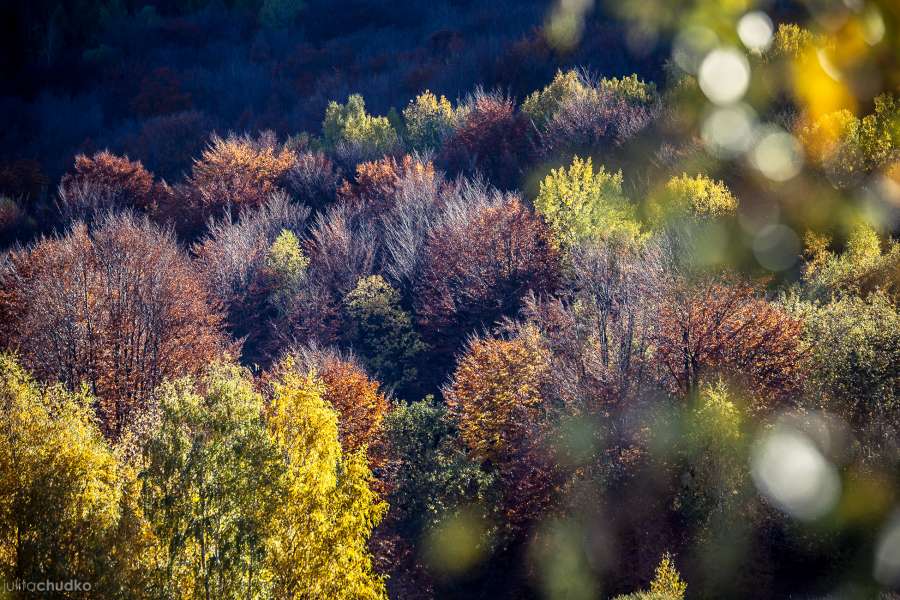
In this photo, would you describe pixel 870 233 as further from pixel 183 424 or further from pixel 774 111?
pixel 183 424

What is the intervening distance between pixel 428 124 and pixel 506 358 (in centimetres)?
7204

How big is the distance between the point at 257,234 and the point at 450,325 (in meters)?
24.6

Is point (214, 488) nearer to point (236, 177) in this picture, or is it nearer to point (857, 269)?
point (857, 269)

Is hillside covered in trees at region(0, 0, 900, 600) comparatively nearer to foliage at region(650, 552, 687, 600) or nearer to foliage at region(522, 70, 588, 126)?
foliage at region(650, 552, 687, 600)

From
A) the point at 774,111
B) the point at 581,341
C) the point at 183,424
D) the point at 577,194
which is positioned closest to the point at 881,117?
the point at 774,111

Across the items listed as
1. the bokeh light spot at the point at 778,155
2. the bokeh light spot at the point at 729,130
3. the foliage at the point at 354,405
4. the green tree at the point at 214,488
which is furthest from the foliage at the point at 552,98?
the green tree at the point at 214,488

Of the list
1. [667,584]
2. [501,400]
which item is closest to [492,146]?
[501,400]

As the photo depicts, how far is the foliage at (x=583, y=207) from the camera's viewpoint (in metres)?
63.0

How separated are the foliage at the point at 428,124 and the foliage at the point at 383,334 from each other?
45.2 metres

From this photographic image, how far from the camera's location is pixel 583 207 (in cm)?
6544

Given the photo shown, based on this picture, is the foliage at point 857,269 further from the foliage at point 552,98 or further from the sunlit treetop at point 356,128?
the sunlit treetop at point 356,128

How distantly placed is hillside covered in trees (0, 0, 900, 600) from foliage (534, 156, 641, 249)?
30 centimetres

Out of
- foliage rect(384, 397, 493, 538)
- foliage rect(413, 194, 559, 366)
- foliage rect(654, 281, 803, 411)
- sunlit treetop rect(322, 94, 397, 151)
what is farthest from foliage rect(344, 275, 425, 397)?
sunlit treetop rect(322, 94, 397, 151)

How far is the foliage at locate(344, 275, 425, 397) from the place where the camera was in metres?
63.5
